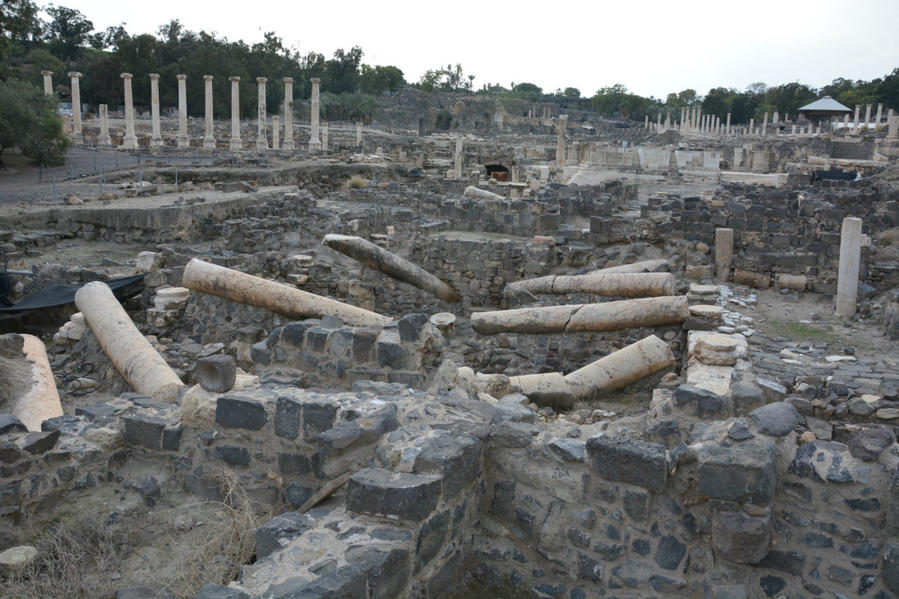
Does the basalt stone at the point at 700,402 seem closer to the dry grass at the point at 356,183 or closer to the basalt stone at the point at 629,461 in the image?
the basalt stone at the point at 629,461

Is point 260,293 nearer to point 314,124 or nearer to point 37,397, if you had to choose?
point 37,397

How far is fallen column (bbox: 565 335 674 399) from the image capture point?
361 inches

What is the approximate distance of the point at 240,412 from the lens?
494 centimetres

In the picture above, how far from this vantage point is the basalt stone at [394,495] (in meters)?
3.58

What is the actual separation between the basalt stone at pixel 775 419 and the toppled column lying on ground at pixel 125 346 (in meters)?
5.46

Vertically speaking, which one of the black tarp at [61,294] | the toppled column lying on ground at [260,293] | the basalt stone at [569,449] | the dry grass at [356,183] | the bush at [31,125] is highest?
the bush at [31,125]

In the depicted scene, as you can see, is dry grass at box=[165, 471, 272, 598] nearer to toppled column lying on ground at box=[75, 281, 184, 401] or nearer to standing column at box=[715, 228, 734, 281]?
toppled column lying on ground at box=[75, 281, 184, 401]

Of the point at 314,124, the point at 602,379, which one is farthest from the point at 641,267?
the point at 314,124

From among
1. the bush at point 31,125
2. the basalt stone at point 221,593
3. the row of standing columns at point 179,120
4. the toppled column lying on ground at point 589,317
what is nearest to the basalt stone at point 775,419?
the basalt stone at point 221,593

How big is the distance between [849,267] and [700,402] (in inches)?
281

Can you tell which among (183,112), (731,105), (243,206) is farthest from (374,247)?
(731,105)

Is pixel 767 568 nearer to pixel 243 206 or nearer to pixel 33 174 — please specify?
pixel 243 206

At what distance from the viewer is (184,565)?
423 centimetres

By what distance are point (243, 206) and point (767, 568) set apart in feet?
64.6
